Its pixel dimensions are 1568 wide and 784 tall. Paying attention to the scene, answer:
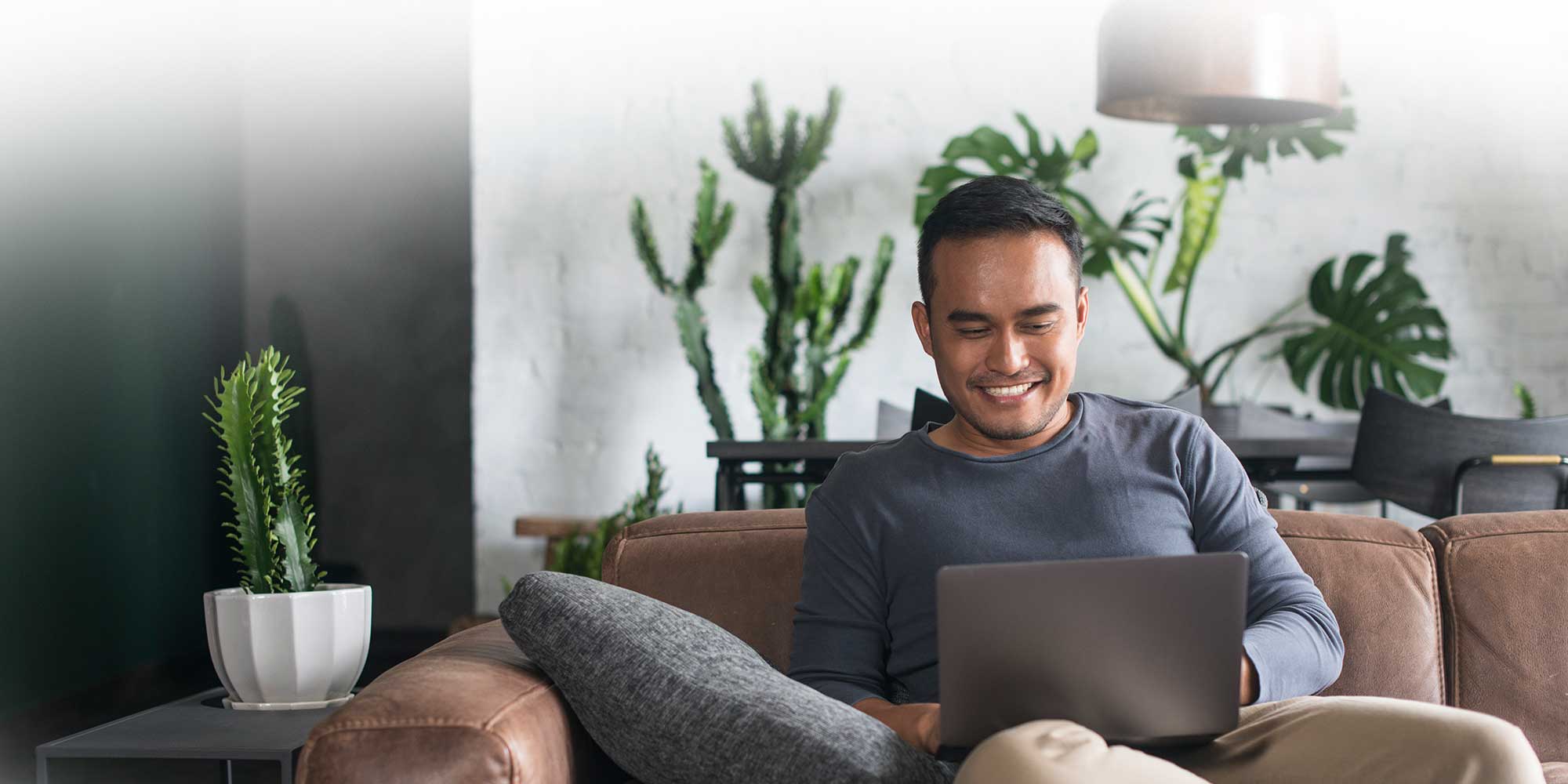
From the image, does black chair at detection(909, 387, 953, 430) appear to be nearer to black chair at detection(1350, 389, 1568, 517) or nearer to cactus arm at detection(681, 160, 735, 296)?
black chair at detection(1350, 389, 1568, 517)

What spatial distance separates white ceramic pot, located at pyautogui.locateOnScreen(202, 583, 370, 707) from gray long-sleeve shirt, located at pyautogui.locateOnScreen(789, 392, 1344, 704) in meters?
0.55

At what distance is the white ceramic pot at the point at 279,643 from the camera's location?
1657 mm

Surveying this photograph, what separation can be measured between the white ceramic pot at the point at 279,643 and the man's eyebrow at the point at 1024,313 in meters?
0.79

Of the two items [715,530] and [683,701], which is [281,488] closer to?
[715,530]

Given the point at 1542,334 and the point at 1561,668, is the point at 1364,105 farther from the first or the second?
the point at 1561,668

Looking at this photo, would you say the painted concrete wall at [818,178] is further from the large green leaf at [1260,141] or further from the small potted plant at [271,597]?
the small potted plant at [271,597]

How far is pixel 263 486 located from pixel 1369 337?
133 inches

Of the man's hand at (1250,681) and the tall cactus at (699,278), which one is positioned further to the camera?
the tall cactus at (699,278)

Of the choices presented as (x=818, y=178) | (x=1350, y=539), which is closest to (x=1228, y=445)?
(x=1350, y=539)

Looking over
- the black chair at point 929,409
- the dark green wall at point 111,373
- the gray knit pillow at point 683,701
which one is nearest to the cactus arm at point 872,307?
the black chair at point 929,409

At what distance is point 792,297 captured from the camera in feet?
13.8

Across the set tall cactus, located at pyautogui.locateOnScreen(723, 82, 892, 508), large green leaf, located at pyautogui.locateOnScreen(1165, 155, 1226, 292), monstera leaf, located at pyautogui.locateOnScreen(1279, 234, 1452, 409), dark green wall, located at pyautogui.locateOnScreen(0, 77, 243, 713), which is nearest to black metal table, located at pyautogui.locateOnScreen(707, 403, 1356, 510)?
monstera leaf, located at pyautogui.locateOnScreen(1279, 234, 1452, 409)

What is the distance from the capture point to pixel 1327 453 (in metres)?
3.16

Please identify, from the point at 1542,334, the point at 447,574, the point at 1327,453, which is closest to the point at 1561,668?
the point at 1327,453
